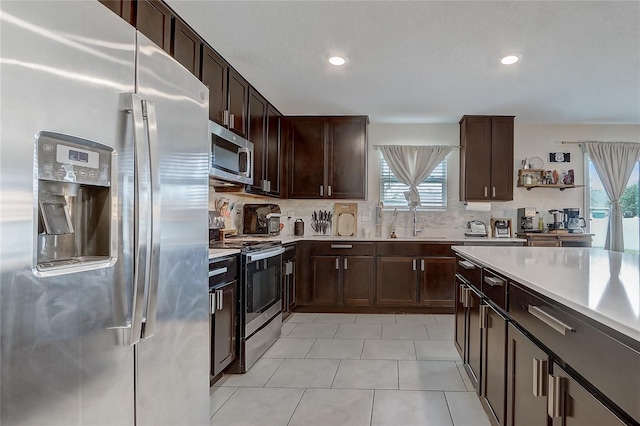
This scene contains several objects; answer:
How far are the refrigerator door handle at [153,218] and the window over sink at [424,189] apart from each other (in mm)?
4325

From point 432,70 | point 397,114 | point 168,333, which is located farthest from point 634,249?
point 168,333

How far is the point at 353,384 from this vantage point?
256 centimetres

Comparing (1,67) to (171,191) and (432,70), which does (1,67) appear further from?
(432,70)

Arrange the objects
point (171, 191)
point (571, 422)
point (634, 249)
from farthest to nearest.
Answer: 1. point (634, 249)
2. point (171, 191)
3. point (571, 422)

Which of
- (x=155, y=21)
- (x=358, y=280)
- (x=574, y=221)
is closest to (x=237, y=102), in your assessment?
(x=155, y=21)

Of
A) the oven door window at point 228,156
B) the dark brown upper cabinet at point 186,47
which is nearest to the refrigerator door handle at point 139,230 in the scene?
the dark brown upper cabinet at point 186,47

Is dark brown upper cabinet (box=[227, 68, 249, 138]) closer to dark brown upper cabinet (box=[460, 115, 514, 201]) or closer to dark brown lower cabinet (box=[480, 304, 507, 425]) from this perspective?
dark brown lower cabinet (box=[480, 304, 507, 425])

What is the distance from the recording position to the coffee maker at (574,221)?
4.91m

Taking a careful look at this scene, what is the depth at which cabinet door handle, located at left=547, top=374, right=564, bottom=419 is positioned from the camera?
3.75ft

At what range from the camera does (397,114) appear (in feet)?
15.8

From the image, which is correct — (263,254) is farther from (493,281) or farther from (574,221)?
(574,221)

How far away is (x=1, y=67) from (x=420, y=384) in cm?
262

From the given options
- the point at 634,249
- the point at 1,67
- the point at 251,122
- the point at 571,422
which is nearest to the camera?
the point at 1,67

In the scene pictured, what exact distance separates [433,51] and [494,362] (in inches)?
88.5
